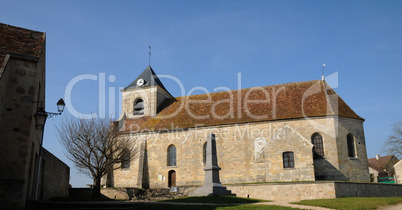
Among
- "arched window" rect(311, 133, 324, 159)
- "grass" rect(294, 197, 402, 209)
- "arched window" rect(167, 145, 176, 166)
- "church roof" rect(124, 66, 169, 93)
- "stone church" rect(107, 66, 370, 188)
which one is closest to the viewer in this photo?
"grass" rect(294, 197, 402, 209)

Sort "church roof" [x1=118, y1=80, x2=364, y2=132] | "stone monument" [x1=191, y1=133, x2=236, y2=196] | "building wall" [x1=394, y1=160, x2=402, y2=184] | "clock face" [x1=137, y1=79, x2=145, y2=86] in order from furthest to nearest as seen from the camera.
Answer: "clock face" [x1=137, y1=79, x2=145, y2=86] < "building wall" [x1=394, y1=160, x2=402, y2=184] < "church roof" [x1=118, y1=80, x2=364, y2=132] < "stone monument" [x1=191, y1=133, x2=236, y2=196]

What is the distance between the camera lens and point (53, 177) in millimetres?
19562

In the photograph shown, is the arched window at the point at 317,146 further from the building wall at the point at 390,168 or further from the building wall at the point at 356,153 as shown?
the building wall at the point at 390,168

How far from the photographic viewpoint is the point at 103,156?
24406 millimetres

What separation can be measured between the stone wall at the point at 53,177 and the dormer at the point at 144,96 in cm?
1184

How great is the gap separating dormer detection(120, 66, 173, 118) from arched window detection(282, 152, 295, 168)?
1483cm

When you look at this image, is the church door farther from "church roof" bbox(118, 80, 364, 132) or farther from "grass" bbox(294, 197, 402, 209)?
"grass" bbox(294, 197, 402, 209)

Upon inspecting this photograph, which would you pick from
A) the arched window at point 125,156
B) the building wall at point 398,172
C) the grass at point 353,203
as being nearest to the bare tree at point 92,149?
the arched window at point 125,156

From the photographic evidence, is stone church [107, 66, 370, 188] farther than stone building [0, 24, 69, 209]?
Yes

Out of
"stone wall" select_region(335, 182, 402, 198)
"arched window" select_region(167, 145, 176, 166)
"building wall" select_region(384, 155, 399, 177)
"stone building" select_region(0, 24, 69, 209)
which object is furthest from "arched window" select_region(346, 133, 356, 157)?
"stone building" select_region(0, 24, 69, 209)

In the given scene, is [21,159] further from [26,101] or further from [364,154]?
[364,154]

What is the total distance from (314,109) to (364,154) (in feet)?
17.9

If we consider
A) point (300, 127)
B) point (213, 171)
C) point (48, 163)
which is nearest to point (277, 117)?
point (300, 127)

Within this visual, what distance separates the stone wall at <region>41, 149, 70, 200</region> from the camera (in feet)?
58.0
